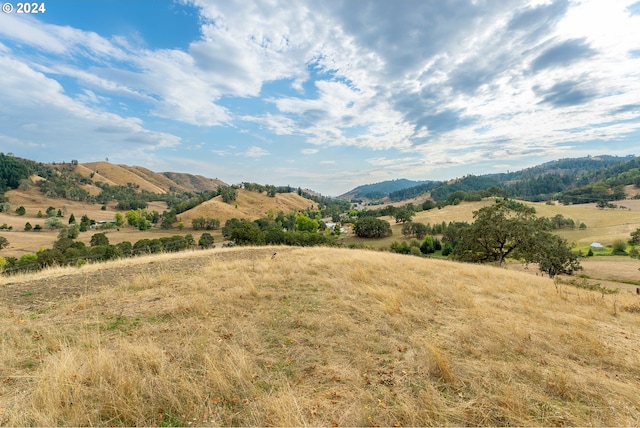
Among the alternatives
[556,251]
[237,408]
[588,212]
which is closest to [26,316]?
[237,408]

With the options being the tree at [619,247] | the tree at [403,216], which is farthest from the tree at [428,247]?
the tree at [619,247]

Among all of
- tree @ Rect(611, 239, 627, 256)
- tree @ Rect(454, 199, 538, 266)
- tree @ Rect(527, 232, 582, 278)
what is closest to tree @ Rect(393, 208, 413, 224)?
tree @ Rect(611, 239, 627, 256)

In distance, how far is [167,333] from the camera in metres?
5.42

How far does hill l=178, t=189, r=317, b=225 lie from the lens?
12125cm

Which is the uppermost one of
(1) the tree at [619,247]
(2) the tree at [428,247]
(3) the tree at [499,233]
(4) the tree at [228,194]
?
(4) the tree at [228,194]

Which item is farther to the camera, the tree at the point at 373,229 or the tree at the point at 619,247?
the tree at the point at 373,229

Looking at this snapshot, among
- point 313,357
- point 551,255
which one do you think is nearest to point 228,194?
point 551,255

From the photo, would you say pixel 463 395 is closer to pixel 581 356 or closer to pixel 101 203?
pixel 581 356

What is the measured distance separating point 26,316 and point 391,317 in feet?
29.0

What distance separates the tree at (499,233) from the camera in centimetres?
2541

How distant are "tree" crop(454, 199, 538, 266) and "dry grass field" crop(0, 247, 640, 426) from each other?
1874cm

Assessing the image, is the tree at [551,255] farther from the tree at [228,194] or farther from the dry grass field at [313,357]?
the tree at [228,194]

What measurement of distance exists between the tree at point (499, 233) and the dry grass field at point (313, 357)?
18.7 m

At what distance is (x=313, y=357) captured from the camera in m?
4.61
